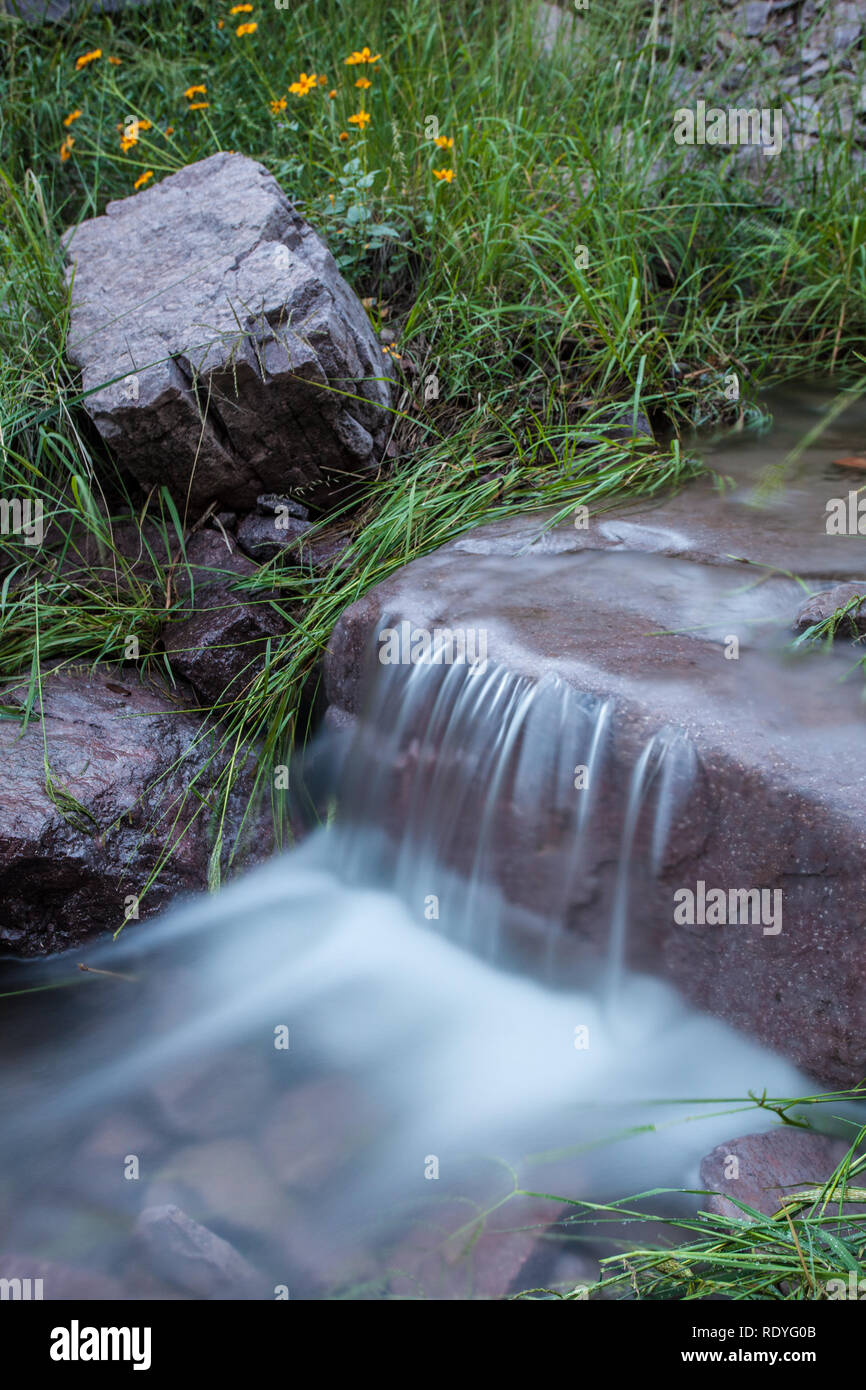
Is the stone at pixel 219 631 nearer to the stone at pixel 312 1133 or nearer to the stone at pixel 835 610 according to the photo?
the stone at pixel 312 1133

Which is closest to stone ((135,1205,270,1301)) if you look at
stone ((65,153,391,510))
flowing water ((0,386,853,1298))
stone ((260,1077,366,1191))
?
flowing water ((0,386,853,1298))

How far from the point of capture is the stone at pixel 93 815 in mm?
2727

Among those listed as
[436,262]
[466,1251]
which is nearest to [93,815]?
[466,1251]

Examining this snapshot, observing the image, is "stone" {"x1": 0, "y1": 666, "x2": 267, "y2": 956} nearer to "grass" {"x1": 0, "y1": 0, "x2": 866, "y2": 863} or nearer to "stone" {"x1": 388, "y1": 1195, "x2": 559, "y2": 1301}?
"grass" {"x1": 0, "y1": 0, "x2": 866, "y2": 863}

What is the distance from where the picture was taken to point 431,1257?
6.44ft

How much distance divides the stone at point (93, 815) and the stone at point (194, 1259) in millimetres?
1004

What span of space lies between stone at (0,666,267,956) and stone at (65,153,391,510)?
0.87 m

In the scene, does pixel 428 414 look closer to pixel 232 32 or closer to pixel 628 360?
pixel 628 360

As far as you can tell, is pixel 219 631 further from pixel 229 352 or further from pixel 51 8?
pixel 51 8

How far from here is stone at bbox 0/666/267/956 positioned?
273cm

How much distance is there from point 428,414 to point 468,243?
82 centimetres

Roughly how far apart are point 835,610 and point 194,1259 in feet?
6.78

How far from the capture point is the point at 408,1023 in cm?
253

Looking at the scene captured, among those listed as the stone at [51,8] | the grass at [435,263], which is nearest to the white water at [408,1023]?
the grass at [435,263]
